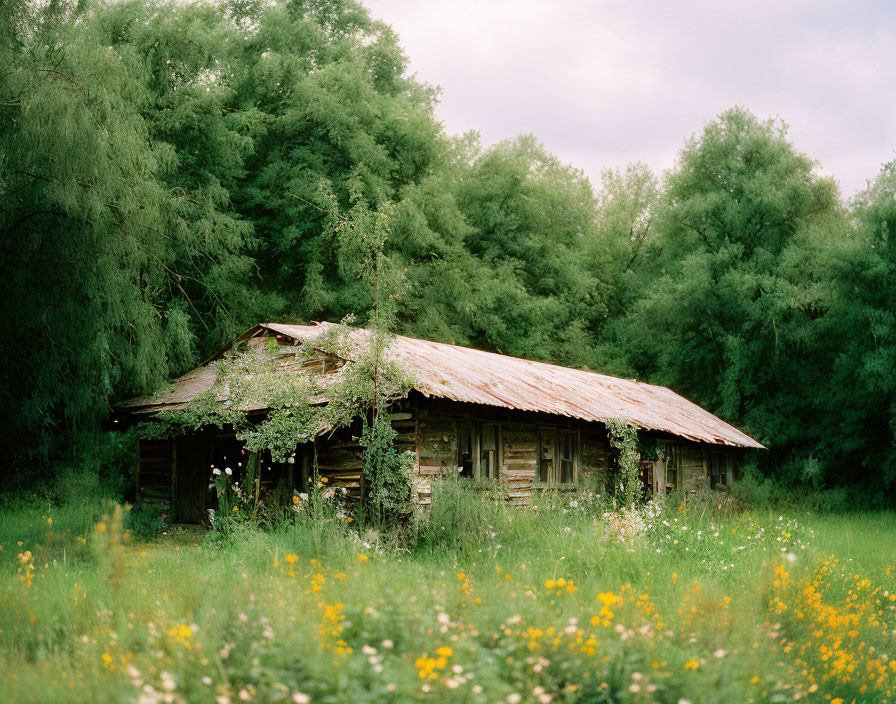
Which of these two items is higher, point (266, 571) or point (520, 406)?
point (520, 406)

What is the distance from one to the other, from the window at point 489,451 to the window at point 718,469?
10.4m

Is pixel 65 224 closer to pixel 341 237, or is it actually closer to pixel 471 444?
pixel 341 237

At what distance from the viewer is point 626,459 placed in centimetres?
1588

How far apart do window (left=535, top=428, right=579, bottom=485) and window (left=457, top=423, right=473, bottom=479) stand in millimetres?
2034

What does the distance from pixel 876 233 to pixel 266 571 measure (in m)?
22.5

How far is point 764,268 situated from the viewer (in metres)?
26.5

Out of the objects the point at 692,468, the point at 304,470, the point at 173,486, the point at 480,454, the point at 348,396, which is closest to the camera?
the point at 348,396

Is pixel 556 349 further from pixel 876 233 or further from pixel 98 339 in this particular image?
pixel 98 339

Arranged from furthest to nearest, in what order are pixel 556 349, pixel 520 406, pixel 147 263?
pixel 556 349 → pixel 147 263 → pixel 520 406

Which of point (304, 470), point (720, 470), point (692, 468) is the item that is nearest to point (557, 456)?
point (304, 470)

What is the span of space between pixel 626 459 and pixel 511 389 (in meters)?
3.30

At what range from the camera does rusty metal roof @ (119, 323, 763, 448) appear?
505 inches

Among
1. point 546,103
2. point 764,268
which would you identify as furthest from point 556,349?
point 546,103

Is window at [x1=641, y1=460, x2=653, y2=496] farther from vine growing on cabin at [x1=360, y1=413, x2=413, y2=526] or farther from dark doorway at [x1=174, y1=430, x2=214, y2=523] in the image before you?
dark doorway at [x1=174, y1=430, x2=214, y2=523]
